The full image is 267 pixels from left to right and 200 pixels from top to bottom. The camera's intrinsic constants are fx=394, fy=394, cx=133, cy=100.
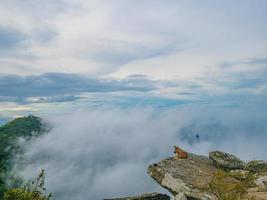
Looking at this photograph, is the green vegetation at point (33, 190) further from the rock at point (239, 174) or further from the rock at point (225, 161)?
the rock at point (225, 161)

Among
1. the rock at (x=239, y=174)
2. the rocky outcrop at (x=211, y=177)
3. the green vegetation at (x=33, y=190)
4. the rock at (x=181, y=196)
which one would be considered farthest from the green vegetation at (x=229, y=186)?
the green vegetation at (x=33, y=190)

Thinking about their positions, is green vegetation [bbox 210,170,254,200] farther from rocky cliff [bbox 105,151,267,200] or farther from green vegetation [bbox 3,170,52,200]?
green vegetation [bbox 3,170,52,200]

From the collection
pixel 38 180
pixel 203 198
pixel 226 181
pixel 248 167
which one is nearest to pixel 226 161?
pixel 248 167

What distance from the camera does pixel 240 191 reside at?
23719mm

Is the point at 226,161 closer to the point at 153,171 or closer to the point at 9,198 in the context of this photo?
the point at 153,171

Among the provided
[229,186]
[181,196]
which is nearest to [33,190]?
[181,196]

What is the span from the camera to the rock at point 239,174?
2698cm

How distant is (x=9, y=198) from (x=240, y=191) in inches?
549

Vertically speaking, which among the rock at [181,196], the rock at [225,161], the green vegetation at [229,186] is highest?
the rock at [225,161]

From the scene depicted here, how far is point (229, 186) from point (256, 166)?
595 centimetres

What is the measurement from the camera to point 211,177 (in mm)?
27172

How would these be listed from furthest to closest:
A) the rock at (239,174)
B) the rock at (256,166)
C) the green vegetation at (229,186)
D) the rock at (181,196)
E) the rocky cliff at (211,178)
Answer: the rock at (256,166) → the rock at (239,174) → the rock at (181,196) → the rocky cliff at (211,178) → the green vegetation at (229,186)

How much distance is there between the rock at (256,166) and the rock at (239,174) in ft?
3.98

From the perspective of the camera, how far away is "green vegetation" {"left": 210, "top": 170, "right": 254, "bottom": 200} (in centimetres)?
2334
